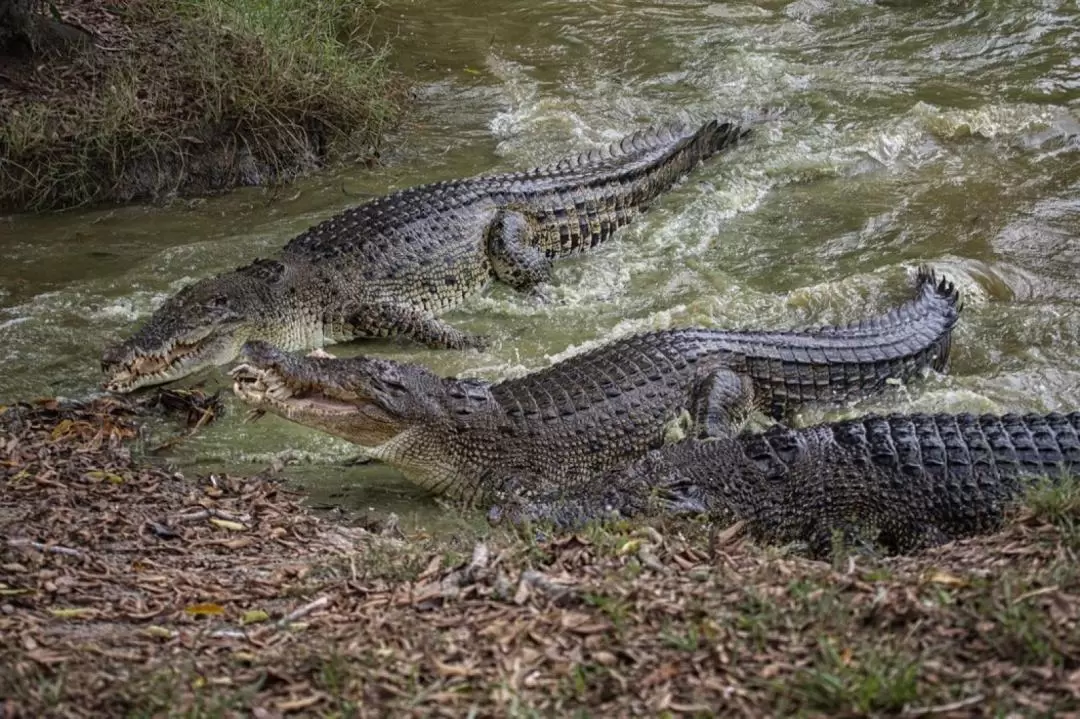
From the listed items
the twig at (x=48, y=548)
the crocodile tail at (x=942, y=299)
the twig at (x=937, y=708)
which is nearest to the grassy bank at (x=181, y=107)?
the crocodile tail at (x=942, y=299)

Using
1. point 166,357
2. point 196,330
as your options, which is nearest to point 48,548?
point 166,357

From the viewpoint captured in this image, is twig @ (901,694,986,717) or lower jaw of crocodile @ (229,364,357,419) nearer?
twig @ (901,694,986,717)

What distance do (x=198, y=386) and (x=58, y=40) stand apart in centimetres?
506

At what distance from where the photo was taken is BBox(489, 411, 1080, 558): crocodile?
16.9ft

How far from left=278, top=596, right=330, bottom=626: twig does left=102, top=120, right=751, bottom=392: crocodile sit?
12.4 ft

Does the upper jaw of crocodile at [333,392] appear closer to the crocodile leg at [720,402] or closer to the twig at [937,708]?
the crocodile leg at [720,402]

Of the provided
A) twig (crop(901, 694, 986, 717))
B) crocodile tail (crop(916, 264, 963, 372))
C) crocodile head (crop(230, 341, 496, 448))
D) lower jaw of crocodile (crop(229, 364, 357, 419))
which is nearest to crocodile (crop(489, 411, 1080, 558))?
crocodile head (crop(230, 341, 496, 448))

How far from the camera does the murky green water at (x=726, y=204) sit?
7.54 m

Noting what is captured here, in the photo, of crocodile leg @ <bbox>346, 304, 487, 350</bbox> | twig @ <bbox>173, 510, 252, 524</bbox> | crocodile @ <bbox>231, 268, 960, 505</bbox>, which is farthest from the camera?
crocodile leg @ <bbox>346, 304, 487, 350</bbox>

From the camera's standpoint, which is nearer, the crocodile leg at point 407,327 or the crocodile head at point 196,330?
the crocodile head at point 196,330

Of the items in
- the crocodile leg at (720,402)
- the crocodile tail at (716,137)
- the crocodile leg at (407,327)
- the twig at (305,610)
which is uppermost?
the twig at (305,610)

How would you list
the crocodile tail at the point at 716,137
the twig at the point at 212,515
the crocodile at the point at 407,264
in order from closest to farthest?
the twig at the point at 212,515 → the crocodile at the point at 407,264 → the crocodile tail at the point at 716,137

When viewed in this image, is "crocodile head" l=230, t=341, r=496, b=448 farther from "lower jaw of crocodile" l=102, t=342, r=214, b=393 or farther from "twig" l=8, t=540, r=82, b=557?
"lower jaw of crocodile" l=102, t=342, r=214, b=393

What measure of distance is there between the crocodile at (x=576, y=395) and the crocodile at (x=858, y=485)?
725mm
